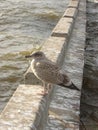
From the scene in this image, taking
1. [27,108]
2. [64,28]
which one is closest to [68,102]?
[27,108]

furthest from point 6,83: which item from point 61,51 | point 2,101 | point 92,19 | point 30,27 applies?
point 92,19

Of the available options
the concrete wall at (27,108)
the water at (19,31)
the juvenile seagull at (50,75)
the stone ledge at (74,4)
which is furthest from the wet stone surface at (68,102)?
the stone ledge at (74,4)

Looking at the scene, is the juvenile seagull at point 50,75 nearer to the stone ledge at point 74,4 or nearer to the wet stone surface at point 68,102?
the wet stone surface at point 68,102

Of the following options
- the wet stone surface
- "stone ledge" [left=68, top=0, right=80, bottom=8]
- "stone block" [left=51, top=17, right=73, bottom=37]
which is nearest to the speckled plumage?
the wet stone surface

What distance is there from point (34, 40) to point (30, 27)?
79.3 inches

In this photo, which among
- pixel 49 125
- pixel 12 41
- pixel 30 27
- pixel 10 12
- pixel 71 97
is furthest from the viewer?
pixel 10 12

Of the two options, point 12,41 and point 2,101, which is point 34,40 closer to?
A: point 12,41

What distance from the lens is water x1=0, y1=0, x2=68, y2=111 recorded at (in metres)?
8.69

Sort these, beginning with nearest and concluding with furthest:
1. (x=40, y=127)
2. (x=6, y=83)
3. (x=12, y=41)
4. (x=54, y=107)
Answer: (x=40, y=127) → (x=54, y=107) → (x=6, y=83) → (x=12, y=41)

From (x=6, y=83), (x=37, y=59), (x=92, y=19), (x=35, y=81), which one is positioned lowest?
(x=92, y=19)

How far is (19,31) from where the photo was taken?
1295 centimetres

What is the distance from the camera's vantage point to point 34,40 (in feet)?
38.7

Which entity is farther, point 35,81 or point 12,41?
point 12,41

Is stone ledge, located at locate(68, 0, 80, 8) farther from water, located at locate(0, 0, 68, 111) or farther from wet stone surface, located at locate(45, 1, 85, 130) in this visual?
wet stone surface, located at locate(45, 1, 85, 130)
